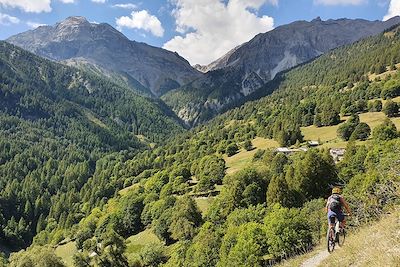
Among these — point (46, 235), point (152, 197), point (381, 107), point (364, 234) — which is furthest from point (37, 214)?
point (364, 234)

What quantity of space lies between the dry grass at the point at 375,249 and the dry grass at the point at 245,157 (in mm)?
103572

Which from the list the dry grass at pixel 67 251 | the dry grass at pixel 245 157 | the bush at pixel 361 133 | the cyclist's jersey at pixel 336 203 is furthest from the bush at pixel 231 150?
the cyclist's jersey at pixel 336 203

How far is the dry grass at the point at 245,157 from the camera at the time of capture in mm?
128725

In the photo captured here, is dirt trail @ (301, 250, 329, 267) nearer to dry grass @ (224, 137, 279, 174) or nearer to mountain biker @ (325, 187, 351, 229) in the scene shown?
mountain biker @ (325, 187, 351, 229)

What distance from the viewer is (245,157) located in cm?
14175

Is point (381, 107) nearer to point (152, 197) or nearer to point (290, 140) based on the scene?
point (290, 140)

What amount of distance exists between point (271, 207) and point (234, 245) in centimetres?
1547

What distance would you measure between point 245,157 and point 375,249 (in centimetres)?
12621

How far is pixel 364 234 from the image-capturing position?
20.4 metres

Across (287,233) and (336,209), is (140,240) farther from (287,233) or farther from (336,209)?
(336,209)

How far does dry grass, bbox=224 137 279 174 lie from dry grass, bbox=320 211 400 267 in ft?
340

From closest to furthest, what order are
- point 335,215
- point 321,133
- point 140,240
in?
point 335,215
point 140,240
point 321,133

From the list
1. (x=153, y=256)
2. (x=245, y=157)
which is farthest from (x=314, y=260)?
(x=245, y=157)

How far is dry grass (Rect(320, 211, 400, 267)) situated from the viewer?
47.7 ft
